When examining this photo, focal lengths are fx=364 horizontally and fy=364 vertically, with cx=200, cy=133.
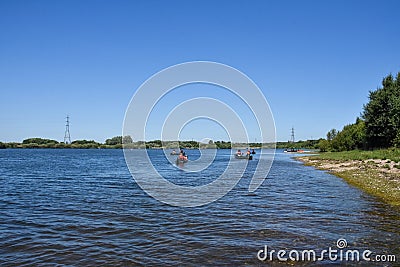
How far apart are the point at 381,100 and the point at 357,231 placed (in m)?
58.9

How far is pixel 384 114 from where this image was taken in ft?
210

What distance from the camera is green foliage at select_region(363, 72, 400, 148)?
59656 millimetres

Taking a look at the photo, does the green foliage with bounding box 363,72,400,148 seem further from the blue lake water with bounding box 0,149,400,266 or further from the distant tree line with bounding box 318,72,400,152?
the blue lake water with bounding box 0,149,400,266

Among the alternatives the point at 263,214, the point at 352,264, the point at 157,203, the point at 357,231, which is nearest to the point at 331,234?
the point at 357,231

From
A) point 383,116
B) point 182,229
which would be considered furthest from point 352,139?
point 182,229

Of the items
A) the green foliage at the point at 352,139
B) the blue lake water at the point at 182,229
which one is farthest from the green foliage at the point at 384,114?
the blue lake water at the point at 182,229

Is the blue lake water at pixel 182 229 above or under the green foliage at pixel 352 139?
under

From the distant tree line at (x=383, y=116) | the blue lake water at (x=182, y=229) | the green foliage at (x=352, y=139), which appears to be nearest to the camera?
the blue lake water at (x=182, y=229)

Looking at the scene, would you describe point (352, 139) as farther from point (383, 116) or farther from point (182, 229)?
point (182, 229)

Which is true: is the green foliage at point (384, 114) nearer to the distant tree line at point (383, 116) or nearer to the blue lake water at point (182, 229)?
the distant tree line at point (383, 116)

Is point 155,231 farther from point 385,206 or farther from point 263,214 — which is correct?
point 385,206

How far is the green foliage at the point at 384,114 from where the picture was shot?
59.7 meters

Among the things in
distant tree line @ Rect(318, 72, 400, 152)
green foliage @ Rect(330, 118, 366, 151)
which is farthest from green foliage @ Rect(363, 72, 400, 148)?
green foliage @ Rect(330, 118, 366, 151)

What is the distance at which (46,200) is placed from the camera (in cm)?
2300
